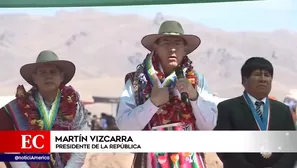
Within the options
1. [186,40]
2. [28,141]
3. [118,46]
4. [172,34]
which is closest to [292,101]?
[186,40]

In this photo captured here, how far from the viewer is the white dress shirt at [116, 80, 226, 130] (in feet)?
10.2

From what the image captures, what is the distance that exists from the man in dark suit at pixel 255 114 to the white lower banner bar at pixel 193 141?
4 cm

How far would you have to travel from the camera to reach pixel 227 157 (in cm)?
310

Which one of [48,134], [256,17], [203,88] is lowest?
[48,134]

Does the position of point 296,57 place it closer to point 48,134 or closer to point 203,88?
point 203,88

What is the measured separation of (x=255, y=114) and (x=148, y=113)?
73cm

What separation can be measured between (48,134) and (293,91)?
1677 millimetres

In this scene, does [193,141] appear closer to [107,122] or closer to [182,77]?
[182,77]

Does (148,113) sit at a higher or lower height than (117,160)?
higher

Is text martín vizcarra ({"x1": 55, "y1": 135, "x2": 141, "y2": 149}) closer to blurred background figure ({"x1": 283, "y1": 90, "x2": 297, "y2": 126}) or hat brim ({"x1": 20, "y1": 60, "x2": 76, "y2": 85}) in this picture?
hat brim ({"x1": 20, "y1": 60, "x2": 76, "y2": 85})

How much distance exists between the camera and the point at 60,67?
10.4 feet

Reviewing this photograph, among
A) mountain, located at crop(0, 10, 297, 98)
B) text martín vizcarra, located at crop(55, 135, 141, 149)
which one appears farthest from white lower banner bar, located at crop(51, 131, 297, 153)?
mountain, located at crop(0, 10, 297, 98)

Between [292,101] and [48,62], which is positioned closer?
[292,101]

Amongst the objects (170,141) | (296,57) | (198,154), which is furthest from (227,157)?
(296,57)
